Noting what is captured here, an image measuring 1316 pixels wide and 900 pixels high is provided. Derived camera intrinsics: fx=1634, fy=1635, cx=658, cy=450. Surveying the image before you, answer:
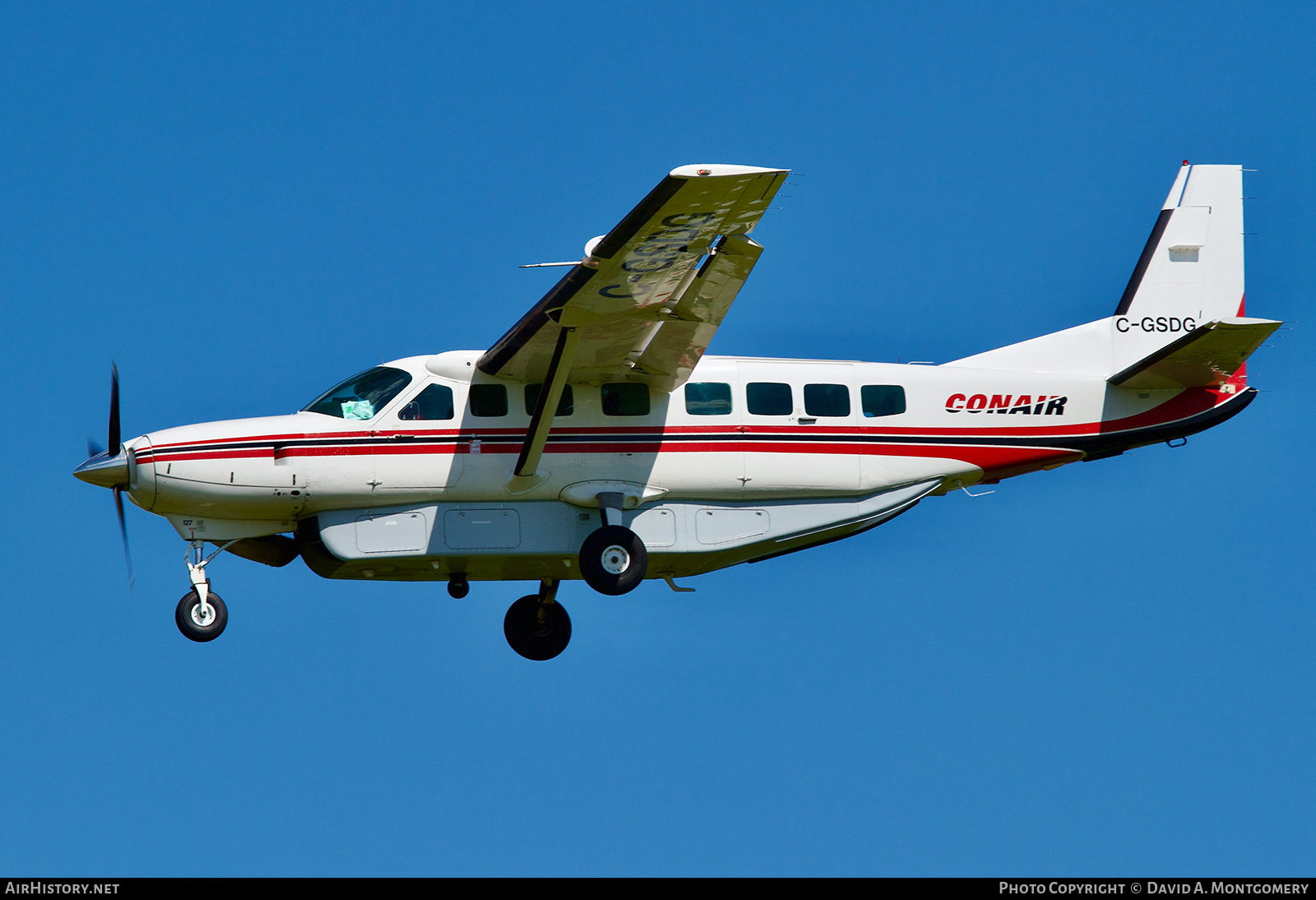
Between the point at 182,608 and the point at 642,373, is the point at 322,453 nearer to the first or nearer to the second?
the point at 182,608

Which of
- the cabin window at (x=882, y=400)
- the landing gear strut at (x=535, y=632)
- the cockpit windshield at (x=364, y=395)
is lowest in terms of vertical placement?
the landing gear strut at (x=535, y=632)

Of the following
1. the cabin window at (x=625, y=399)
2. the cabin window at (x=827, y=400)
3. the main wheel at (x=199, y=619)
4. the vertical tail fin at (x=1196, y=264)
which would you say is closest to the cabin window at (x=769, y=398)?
the cabin window at (x=827, y=400)

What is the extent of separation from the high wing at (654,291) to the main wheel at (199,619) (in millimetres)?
4131

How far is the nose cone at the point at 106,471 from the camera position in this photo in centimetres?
1870

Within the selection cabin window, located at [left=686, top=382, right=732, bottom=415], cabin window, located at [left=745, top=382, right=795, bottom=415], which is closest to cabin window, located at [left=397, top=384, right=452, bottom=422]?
cabin window, located at [left=686, top=382, right=732, bottom=415]

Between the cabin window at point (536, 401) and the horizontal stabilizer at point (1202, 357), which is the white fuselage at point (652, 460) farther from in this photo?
the horizontal stabilizer at point (1202, 357)

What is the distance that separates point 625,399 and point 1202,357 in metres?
7.18

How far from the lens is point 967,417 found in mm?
20547

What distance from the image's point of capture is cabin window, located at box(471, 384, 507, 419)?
63.8 ft

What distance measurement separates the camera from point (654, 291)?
17.8m

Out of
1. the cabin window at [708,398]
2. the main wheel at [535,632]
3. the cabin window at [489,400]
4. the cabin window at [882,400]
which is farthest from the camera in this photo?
the main wheel at [535,632]

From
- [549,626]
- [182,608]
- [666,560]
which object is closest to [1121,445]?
[666,560]

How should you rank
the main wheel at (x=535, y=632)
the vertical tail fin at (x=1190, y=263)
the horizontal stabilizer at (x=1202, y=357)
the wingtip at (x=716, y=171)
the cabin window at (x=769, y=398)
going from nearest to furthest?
the wingtip at (x=716, y=171)
the horizontal stabilizer at (x=1202, y=357)
the cabin window at (x=769, y=398)
the main wheel at (x=535, y=632)
the vertical tail fin at (x=1190, y=263)
